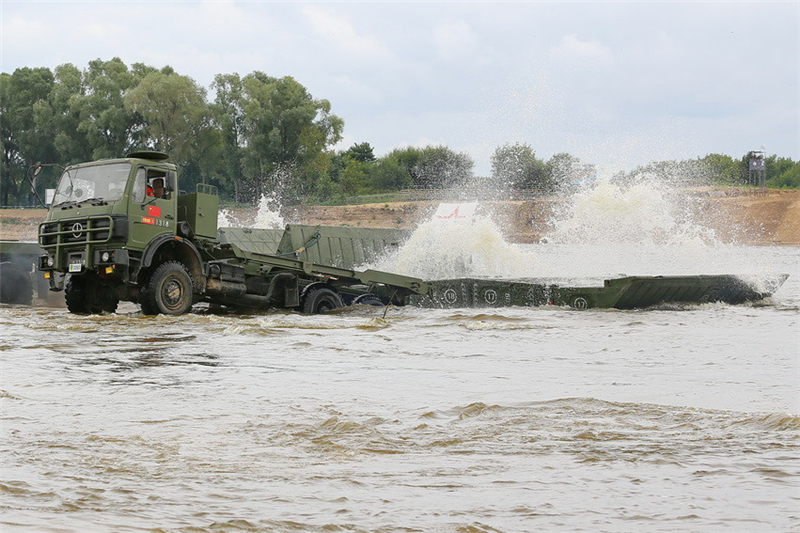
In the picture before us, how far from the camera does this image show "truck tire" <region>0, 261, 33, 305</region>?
21.8 metres

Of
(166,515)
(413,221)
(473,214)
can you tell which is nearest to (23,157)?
(413,221)

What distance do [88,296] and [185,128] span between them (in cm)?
7265

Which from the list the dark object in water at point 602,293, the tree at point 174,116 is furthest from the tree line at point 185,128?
the dark object in water at point 602,293

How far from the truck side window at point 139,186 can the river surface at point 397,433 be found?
287 cm

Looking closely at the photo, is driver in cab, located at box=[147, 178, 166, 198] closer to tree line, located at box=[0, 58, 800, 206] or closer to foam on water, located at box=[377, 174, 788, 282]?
foam on water, located at box=[377, 174, 788, 282]

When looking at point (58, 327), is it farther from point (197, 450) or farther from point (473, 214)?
point (473, 214)

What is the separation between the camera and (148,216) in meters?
17.0

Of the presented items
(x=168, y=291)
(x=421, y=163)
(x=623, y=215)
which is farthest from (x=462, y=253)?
(x=421, y=163)

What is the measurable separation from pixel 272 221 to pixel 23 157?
6522 cm

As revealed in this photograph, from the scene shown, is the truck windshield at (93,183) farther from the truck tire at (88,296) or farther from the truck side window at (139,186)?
the truck tire at (88,296)

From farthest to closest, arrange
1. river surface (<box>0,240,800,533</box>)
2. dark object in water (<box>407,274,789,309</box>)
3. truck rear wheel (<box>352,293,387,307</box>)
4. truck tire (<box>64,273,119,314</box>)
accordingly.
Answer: truck rear wheel (<box>352,293,387,307</box>) → dark object in water (<box>407,274,789,309</box>) → truck tire (<box>64,273,119,314</box>) → river surface (<box>0,240,800,533</box>)

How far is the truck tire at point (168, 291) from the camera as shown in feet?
56.0

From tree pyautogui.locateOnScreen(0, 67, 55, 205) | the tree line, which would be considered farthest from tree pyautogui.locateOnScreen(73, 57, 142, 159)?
tree pyautogui.locateOnScreen(0, 67, 55, 205)

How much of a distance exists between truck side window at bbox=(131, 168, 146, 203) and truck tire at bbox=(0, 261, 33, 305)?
6.30 meters
